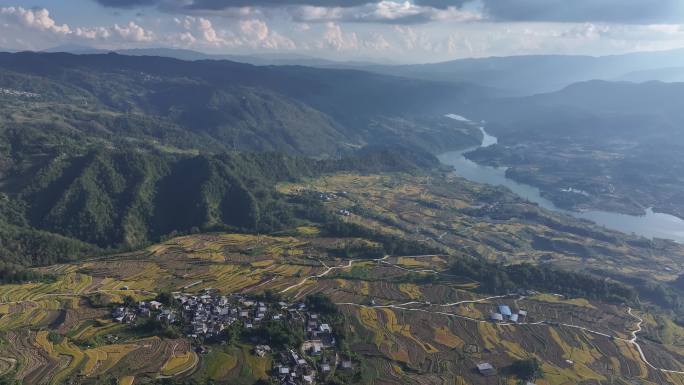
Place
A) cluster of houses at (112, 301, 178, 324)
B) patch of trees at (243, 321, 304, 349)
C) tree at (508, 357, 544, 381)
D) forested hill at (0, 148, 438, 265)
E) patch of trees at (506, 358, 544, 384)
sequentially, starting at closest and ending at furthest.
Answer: patch of trees at (506, 358, 544, 384) → tree at (508, 357, 544, 381) → patch of trees at (243, 321, 304, 349) → cluster of houses at (112, 301, 178, 324) → forested hill at (0, 148, 438, 265)

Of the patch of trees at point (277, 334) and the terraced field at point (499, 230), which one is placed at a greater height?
the patch of trees at point (277, 334)

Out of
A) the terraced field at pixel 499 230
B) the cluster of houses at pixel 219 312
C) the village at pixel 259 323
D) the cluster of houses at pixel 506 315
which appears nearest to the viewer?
the village at pixel 259 323

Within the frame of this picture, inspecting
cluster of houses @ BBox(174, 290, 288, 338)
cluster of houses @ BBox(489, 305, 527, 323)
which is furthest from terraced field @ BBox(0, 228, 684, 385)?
cluster of houses @ BBox(174, 290, 288, 338)

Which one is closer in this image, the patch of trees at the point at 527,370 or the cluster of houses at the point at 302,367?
the cluster of houses at the point at 302,367

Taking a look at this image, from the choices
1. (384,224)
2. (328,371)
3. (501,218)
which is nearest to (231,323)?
(328,371)

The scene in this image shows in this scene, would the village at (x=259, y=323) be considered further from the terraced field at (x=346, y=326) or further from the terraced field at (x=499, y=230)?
the terraced field at (x=499, y=230)

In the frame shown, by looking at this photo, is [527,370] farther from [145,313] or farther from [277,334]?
[145,313]

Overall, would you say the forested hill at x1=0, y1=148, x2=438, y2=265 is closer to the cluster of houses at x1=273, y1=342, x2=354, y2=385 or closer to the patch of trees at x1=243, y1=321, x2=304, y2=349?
the patch of trees at x1=243, y1=321, x2=304, y2=349

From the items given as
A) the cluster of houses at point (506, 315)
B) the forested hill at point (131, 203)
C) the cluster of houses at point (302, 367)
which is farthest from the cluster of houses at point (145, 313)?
the cluster of houses at point (506, 315)

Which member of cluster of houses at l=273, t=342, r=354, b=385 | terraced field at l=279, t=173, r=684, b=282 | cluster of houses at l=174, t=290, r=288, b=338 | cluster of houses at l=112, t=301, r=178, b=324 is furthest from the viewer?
terraced field at l=279, t=173, r=684, b=282
